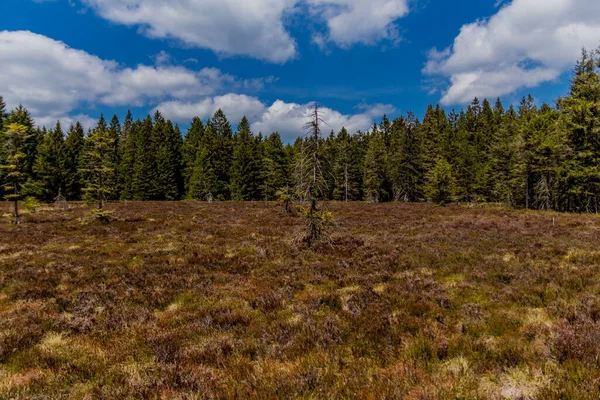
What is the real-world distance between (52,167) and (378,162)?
61150mm

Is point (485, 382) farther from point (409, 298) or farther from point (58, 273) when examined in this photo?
point (58, 273)

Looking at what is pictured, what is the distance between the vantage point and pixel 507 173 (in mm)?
49844

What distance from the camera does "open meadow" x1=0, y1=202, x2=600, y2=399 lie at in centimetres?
477

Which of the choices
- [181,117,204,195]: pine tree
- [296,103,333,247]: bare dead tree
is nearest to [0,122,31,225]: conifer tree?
[296,103,333,247]: bare dead tree

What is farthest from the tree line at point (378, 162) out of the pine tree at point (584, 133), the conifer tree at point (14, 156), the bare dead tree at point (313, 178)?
the bare dead tree at point (313, 178)

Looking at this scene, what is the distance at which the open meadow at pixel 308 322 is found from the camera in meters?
4.77

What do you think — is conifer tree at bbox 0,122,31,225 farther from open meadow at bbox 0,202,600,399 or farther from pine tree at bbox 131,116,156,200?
pine tree at bbox 131,116,156,200

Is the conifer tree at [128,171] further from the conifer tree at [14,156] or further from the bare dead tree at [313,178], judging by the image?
the bare dead tree at [313,178]

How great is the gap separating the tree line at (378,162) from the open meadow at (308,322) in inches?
1025

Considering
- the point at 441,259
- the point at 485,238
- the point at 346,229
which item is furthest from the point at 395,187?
the point at 441,259

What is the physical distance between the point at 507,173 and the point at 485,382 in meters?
54.8

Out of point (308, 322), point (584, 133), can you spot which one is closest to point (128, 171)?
point (308, 322)

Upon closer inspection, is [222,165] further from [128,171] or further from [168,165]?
[128,171]

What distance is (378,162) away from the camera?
217 feet
